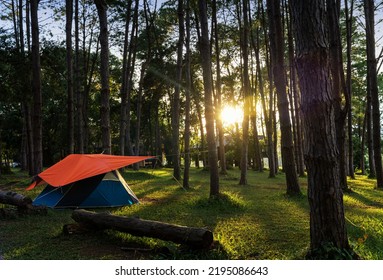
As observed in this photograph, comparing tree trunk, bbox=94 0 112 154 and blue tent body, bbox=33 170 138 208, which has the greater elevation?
tree trunk, bbox=94 0 112 154

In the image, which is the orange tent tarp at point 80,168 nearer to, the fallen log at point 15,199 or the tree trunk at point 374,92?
the fallen log at point 15,199

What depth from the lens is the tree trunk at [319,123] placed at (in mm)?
4340

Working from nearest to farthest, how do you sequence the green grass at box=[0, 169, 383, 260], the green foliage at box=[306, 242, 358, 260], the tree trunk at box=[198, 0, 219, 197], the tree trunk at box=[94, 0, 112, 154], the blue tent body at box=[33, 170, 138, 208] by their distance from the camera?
the green foliage at box=[306, 242, 358, 260] < the green grass at box=[0, 169, 383, 260] < the blue tent body at box=[33, 170, 138, 208] < the tree trunk at box=[198, 0, 219, 197] < the tree trunk at box=[94, 0, 112, 154]

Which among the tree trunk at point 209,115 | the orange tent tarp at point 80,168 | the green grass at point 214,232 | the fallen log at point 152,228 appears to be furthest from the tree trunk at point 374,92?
the fallen log at point 152,228

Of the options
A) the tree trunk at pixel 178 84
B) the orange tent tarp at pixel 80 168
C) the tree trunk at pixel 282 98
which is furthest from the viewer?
the tree trunk at pixel 178 84

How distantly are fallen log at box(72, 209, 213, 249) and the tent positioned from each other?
281 cm

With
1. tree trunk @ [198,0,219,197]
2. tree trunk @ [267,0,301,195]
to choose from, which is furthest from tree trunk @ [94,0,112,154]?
tree trunk @ [267,0,301,195]

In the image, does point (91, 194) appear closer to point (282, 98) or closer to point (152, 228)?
point (152, 228)

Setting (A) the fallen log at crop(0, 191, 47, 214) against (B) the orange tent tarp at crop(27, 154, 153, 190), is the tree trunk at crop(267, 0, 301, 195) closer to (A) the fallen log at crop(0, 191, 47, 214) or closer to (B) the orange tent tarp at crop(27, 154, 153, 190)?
(B) the orange tent tarp at crop(27, 154, 153, 190)

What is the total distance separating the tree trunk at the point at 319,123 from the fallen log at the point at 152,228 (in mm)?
1618

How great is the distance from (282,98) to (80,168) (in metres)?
6.84

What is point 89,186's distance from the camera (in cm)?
1021

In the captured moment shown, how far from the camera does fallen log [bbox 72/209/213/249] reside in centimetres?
510

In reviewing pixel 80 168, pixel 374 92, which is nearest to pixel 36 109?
pixel 80 168
